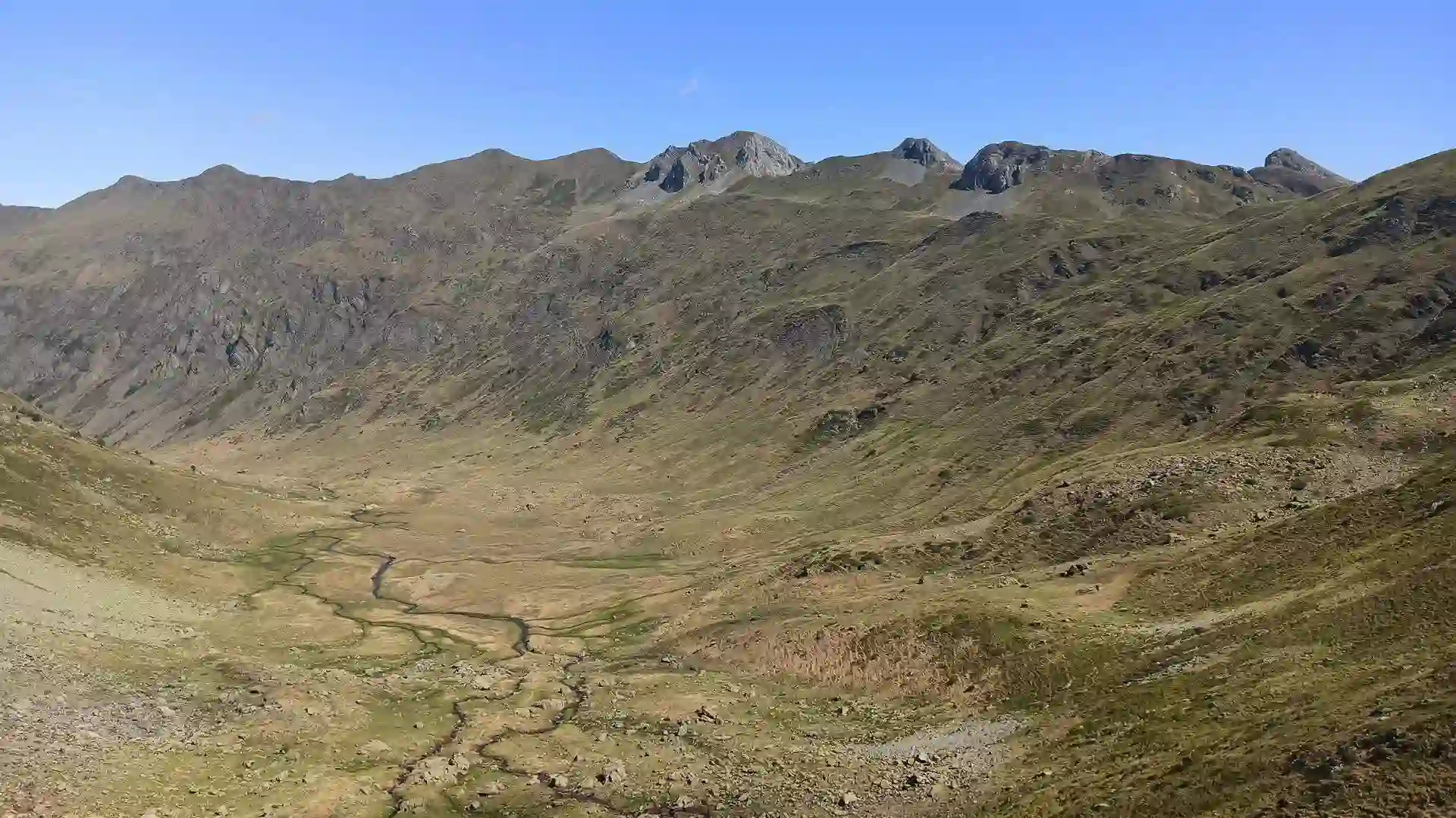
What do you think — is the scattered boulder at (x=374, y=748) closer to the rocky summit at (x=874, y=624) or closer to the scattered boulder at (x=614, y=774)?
the rocky summit at (x=874, y=624)

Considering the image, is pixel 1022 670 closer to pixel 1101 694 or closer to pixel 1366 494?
pixel 1101 694

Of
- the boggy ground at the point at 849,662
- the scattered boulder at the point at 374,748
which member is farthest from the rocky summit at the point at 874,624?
the boggy ground at the point at 849,662

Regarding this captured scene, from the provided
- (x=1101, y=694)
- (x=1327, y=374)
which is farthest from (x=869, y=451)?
→ (x=1101, y=694)

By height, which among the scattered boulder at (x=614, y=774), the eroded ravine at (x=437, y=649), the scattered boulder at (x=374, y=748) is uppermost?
the scattered boulder at (x=614, y=774)

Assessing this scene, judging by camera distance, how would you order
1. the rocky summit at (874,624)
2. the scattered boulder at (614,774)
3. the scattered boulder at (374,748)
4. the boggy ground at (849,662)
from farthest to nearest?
the scattered boulder at (374,748) < the scattered boulder at (614,774) < the rocky summit at (874,624) < the boggy ground at (849,662)

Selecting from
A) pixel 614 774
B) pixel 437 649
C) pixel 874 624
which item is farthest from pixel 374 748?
pixel 874 624

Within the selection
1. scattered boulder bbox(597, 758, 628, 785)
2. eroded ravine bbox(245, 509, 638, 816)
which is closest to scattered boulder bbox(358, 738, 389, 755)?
eroded ravine bbox(245, 509, 638, 816)

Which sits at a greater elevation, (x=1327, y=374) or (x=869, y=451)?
(x=1327, y=374)

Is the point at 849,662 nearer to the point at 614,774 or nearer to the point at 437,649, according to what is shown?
the point at 614,774
